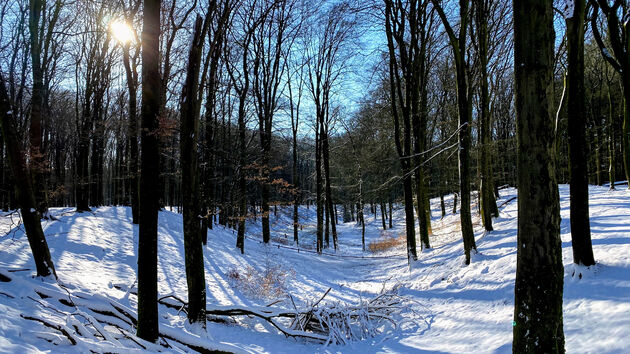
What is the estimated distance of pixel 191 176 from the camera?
635cm

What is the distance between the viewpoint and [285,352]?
592cm

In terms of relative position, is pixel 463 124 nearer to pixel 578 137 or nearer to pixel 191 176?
pixel 578 137

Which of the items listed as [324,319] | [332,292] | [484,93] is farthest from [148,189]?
[484,93]

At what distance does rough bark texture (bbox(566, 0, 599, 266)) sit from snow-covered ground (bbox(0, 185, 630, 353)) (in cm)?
62

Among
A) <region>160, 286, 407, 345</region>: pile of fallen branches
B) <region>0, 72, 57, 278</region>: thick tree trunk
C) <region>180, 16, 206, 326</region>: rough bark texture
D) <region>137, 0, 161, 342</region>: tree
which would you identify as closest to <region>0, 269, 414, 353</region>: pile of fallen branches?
<region>160, 286, 407, 345</region>: pile of fallen branches

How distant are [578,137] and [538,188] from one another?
3613 millimetres

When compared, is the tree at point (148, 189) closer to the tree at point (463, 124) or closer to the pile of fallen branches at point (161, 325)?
the pile of fallen branches at point (161, 325)

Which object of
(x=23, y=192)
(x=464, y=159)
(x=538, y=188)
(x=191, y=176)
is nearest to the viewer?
(x=538, y=188)

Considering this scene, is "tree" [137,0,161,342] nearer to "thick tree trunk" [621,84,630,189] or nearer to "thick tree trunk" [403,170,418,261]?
"thick tree trunk" [403,170,418,261]

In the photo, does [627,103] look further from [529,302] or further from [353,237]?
[353,237]

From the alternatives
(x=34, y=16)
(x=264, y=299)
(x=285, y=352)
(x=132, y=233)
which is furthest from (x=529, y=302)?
(x=132, y=233)

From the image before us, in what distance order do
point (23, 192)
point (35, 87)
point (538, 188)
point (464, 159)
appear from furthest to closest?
point (35, 87), point (464, 159), point (23, 192), point (538, 188)

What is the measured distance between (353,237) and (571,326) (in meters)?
25.4

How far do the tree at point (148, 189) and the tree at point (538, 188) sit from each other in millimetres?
4560
